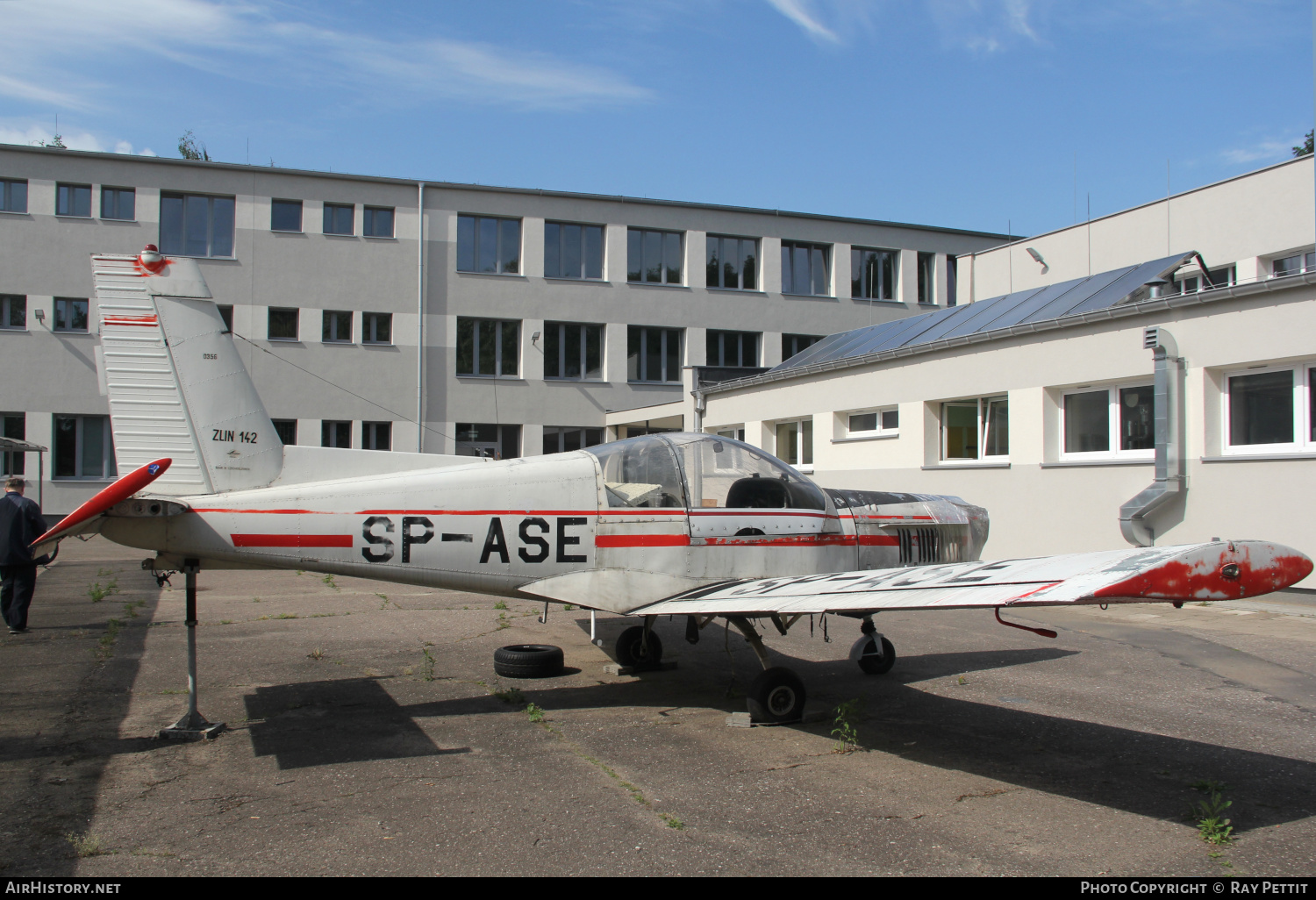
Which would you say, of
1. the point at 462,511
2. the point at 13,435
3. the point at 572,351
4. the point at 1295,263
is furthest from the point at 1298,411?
the point at 13,435

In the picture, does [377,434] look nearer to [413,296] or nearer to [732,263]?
[413,296]

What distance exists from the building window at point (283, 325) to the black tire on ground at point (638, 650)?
2199 centimetres

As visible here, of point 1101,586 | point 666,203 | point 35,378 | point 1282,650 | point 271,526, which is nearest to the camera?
point 1101,586

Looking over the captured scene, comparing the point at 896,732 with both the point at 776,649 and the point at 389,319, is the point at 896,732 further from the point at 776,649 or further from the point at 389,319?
the point at 389,319

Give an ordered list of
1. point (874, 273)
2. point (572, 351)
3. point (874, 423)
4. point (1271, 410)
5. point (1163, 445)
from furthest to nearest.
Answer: point (874, 273)
point (572, 351)
point (874, 423)
point (1163, 445)
point (1271, 410)

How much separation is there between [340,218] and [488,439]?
8.41 m

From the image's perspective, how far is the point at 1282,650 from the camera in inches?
349

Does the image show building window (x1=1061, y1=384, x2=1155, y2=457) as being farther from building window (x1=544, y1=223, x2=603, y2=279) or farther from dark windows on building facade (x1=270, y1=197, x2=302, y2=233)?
dark windows on building facade (x1=270, y1=197, x2=302, y2=233)

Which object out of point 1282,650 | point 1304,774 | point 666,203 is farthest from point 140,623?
point 666,203

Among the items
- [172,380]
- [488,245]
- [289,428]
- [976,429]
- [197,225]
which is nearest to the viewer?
[172,380]

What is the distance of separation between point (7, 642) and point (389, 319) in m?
19.7

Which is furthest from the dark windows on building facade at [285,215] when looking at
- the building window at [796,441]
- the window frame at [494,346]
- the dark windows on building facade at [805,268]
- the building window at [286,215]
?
the building window at [796,441]

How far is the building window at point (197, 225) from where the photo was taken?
26266mm

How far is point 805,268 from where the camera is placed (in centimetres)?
3247
